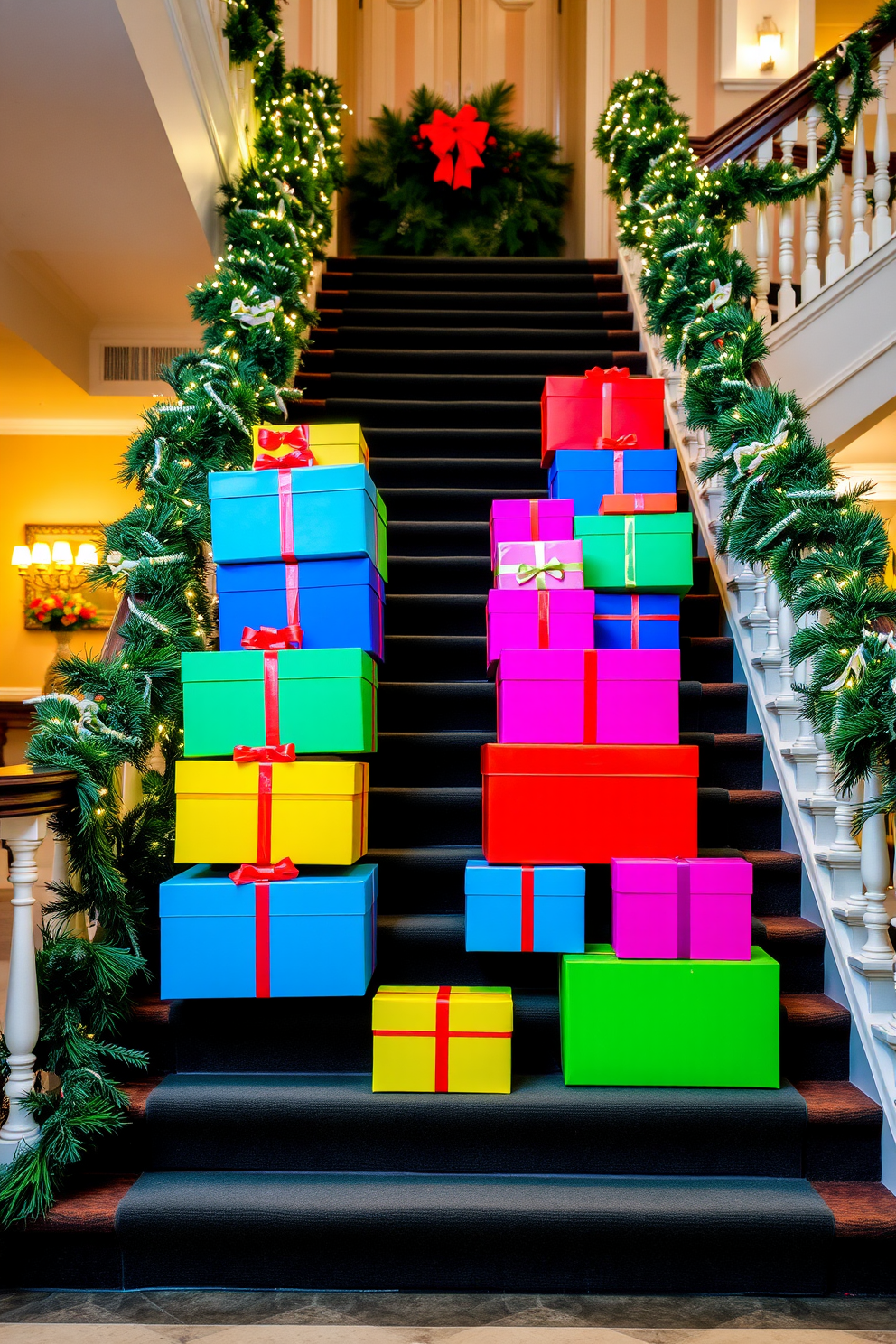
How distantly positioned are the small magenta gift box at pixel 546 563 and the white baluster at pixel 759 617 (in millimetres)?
636

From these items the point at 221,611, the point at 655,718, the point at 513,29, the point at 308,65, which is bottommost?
the point at 655,718

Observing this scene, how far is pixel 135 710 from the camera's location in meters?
2.03

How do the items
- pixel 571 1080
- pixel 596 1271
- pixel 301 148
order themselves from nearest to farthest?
pixel 596 1271, pixel 571 1080, pixel 301 148

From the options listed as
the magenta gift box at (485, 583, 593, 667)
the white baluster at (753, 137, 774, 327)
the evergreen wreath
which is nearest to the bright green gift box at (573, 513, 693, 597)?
the magenta gift box at (485, 583, 593, 667)

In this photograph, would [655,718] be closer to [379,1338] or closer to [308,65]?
[379,1338]

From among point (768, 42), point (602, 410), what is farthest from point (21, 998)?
point (768, 42)

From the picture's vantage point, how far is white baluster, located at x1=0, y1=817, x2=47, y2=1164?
176 cm

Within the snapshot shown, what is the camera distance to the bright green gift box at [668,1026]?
1.92m

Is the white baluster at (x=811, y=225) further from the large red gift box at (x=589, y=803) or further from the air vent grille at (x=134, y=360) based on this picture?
the air vent grille at (x=134, y=360)

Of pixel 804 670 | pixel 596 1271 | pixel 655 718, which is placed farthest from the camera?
pixel 804 670

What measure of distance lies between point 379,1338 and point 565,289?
15.7 feet

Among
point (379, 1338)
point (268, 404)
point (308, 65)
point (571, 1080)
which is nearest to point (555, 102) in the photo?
point (308, 65)

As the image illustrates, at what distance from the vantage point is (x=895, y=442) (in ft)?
18.1

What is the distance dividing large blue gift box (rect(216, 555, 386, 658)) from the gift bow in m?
1.13
